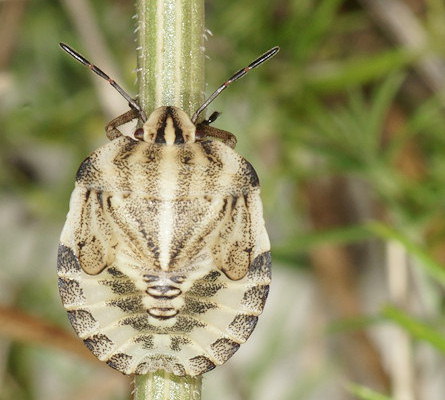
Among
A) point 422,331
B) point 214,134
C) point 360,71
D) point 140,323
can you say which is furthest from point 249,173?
point 360,71

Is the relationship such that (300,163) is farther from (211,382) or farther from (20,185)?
(20,185)

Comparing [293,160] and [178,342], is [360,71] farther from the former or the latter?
[178,342]

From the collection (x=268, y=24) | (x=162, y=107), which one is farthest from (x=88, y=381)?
(x=162, y=107)

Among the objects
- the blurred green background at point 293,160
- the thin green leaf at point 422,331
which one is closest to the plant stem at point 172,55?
the thin green leaf at point 422,331

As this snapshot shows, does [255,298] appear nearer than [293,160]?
Yes

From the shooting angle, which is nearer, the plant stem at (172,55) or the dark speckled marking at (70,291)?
the plant stem at (172,55)

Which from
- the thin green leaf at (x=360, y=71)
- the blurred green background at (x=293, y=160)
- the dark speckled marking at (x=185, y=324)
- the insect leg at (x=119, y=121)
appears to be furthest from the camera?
the thin green leaf at (x=360, y=71)

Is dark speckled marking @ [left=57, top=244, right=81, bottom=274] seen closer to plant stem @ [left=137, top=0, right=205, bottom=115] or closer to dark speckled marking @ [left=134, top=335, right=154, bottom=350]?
dark speckled marking @ [left=134, top=335, right=154, bottom=350]

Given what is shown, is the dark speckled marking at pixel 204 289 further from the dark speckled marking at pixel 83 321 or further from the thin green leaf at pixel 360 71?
the thin green leaf at pixel 360 71
